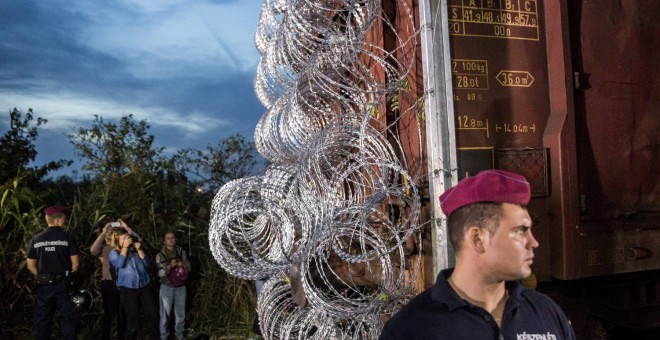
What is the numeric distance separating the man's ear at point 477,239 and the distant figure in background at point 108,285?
22.7ft

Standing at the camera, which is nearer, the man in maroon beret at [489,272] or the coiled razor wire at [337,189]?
the man in maroon beret at [489,272]

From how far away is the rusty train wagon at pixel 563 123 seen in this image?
12.5 ft

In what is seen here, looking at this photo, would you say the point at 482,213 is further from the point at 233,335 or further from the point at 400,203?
the point at 233,335

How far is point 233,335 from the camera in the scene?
8.75m

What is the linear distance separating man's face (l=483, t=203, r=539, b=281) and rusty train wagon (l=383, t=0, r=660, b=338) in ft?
5.13

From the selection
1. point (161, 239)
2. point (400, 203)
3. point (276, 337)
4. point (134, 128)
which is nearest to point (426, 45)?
point (400, 203)

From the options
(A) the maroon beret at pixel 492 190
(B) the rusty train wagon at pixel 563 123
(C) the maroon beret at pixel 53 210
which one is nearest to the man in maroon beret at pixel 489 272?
(A) the maroon beret at pixel 492 190

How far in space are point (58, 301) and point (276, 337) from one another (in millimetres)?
3494

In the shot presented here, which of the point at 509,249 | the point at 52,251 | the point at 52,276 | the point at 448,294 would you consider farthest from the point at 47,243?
the point at 509,249

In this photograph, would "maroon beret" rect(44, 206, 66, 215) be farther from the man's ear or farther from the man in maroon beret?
the man's ear

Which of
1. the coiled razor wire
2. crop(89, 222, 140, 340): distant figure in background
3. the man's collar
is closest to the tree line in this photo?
crop(89, 222, 140, 340): distant figure in background

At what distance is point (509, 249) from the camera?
2098 millimetres

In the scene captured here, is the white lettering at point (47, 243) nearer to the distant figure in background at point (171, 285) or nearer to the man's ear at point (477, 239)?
the distant figure in background at point (171, 285)

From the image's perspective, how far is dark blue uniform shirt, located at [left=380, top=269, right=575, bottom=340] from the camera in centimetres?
197
